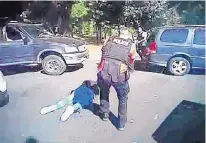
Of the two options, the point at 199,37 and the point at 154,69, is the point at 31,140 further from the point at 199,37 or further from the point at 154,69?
the point at 199,37

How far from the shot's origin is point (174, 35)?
528 centimetres

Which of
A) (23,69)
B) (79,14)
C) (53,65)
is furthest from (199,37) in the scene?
(23,69)

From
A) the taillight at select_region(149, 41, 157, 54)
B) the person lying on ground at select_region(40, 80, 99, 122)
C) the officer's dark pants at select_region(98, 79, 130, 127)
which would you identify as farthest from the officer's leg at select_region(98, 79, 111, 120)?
the taillight at select_region(149, 41, 157, 54)

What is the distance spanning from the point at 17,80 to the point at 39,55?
22.6 inches

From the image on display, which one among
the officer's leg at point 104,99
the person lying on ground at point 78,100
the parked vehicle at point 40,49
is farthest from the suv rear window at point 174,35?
the officer's leg at point 104,99

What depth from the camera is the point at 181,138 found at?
11.2 feet

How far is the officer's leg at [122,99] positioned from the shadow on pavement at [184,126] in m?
0.35

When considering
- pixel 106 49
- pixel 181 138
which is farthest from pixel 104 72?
pixel 181 138

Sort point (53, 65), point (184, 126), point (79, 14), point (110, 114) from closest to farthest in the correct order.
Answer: point (184, 126), point (110, 114), point (79, 14), point (53, 65)

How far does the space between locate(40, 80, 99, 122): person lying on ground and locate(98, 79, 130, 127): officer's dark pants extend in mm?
394

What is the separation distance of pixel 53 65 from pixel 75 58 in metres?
0.36

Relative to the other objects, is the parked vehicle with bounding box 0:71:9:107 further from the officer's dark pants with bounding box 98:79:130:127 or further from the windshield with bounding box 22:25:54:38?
the officer's dark pants with bounding box 98:79:130:127

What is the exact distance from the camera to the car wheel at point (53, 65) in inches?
200

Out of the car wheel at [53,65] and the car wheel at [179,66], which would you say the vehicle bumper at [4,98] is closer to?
the car wheel at [53,65]
